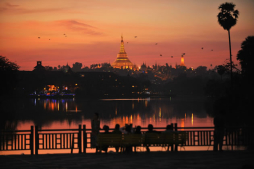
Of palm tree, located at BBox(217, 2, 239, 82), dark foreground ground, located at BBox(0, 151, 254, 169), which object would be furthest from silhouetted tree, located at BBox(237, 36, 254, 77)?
dark foreground ground, located at BBox(0, 151, 254, 169)

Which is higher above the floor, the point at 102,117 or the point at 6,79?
the point at 6,79

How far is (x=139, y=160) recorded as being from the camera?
21734 millimetres

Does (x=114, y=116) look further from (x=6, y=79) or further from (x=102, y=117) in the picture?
(x=6, y=79)

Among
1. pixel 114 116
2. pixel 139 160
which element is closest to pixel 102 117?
pixel 114 116

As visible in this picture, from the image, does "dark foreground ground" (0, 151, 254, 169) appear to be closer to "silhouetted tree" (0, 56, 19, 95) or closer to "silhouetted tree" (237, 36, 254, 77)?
"silhouetted tree" (237, 36, 254, 77)

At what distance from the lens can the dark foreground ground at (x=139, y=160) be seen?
20.0 m

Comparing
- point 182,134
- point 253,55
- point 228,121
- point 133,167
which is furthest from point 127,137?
point 253,55

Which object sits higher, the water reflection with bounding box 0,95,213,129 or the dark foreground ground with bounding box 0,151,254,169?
the dark foreground ground with bounding box 0,151,254,169

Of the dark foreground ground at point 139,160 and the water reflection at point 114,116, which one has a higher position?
the dark foreground ground at point 139,160

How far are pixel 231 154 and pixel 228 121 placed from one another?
2857 cm

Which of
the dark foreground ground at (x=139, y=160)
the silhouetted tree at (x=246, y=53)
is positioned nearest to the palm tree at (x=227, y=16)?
the silhouetted tree at (x=246, y=53)

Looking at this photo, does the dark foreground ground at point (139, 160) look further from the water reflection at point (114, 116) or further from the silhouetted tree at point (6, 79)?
the silhouetted tree at point (6, 79)

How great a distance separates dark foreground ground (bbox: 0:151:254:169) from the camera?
20.0 meters

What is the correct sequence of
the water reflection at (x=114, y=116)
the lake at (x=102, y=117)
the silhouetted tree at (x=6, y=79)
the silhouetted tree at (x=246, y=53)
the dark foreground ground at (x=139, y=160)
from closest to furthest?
the dark foreground ground at (x=139, y=160) → the silhouetted tree at (x=246, y=53) → the lake at (x=102, y=117) → the water reflection at (x=114, y=116) → the silhouetted tree at (x=6, y=79)
